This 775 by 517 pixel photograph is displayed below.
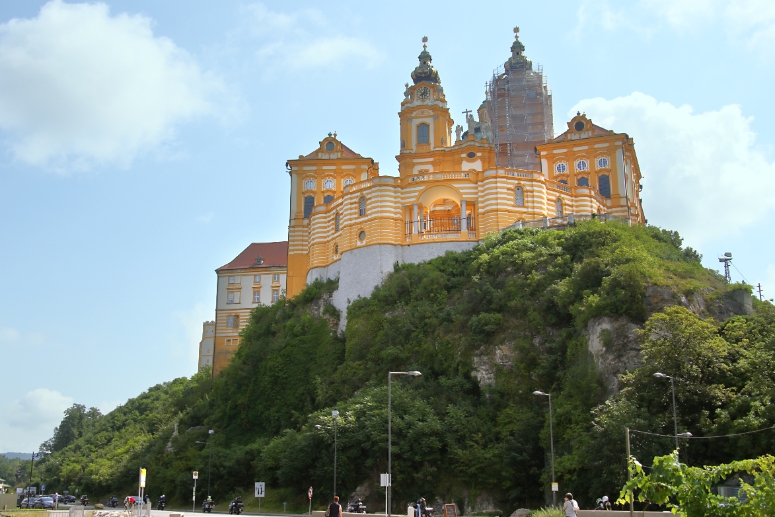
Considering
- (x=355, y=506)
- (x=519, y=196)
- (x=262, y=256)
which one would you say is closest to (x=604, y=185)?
(x=519, y=196)

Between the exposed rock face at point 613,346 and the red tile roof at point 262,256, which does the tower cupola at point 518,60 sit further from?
the exposed rock face at point 613,346

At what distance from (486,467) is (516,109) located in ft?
145

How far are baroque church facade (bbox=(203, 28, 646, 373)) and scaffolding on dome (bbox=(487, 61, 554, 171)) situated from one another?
0.34 ft

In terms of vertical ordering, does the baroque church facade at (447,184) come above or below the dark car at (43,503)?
above

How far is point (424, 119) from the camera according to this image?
7375 cm

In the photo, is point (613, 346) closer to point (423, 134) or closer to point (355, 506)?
point (355, 506)

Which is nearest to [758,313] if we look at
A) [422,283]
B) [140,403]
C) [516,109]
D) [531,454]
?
[531,454]

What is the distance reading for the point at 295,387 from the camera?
61438 mm

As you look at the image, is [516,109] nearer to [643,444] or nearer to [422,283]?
[422,283]

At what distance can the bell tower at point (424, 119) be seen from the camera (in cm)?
7319

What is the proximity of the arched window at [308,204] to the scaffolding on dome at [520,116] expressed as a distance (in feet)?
57.2

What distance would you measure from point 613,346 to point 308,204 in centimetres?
3671

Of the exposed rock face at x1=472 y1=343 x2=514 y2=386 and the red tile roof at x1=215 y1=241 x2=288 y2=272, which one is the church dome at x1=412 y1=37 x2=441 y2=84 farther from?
the exposed rock face at x1=472 y1=343 x2=514 y2=386

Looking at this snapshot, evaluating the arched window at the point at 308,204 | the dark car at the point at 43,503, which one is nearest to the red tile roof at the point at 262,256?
the arched window at the point at 308,204
